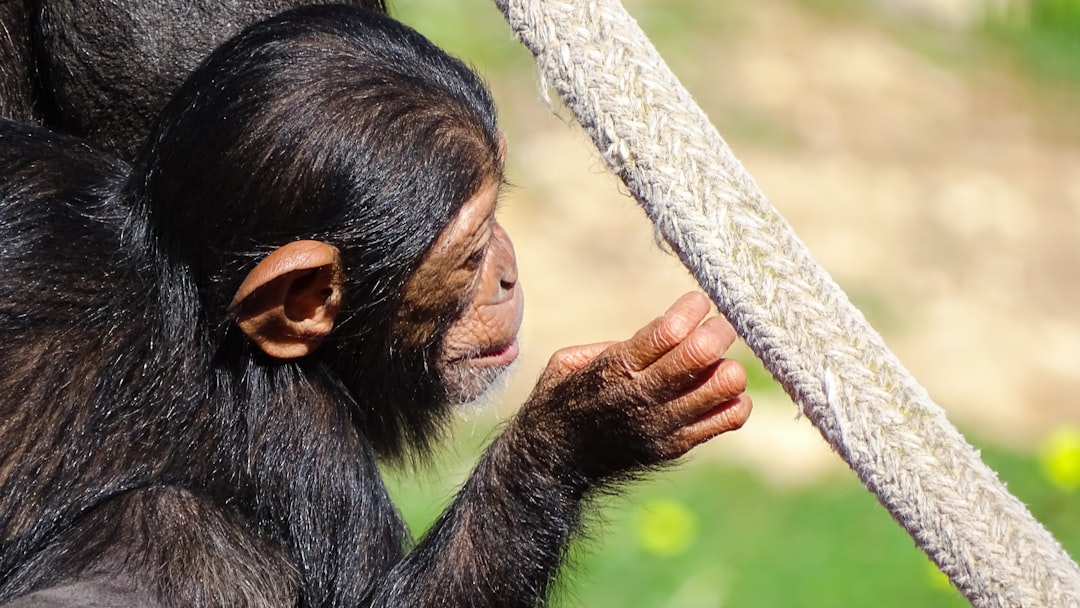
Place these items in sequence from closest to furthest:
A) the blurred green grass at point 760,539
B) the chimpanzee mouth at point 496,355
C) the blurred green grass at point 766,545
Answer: the chimpanzee mouth at point 496,355 < the blurred green grass at point 760,539 < the blurred green grass at point 766,545

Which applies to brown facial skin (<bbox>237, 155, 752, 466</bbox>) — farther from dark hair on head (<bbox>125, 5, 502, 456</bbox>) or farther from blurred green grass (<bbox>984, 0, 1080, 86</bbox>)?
blurred green grass (<bbox>984, 0, 1080, 86</bbox>)

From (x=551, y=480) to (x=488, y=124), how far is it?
40.5 inches

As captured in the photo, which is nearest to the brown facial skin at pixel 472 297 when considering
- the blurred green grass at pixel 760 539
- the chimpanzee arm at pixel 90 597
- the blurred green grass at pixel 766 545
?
the chimpanzee arm at pixel 90 597

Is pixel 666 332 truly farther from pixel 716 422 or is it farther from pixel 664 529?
pixel 664 529

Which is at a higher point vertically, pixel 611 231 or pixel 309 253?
pixel 611 231

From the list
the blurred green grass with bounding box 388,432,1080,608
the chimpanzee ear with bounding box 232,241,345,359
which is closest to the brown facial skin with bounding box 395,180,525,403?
the chimpanzee ear with bounding box 232,241,345,359

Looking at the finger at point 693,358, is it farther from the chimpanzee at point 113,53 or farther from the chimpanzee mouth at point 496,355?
the chimpanzee at point 113,53

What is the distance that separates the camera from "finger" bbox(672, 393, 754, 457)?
340 cm

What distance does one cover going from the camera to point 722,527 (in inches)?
377

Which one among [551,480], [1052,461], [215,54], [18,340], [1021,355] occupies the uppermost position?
[1021,355]

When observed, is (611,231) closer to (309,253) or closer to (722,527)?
(722,527)

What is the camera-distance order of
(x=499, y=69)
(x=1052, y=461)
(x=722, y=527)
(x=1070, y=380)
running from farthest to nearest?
(x=499, y=69), (x=1070, y=380), (x=722, y=527), (x=1052, y=461)

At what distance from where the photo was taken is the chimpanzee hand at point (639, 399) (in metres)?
3.32

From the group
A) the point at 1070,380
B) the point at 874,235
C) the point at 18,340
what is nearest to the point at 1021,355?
the point at 1070,380
